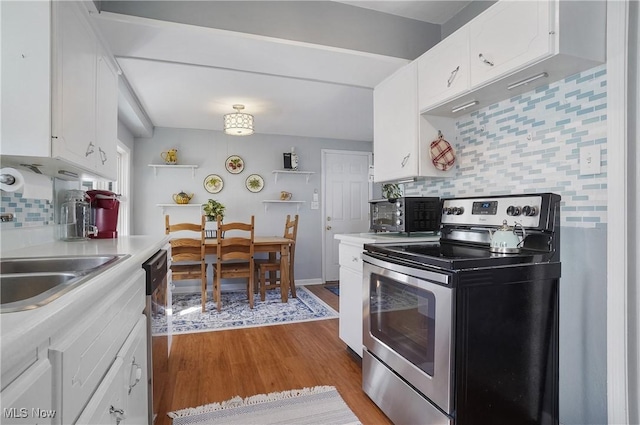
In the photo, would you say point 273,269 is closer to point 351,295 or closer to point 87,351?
point 351,295

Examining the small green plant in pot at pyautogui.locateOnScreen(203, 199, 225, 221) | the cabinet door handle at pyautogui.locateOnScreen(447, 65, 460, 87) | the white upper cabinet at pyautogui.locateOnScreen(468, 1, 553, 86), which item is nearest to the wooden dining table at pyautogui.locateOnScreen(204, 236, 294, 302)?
the small green plant in pot at pyautogui.locateOnScreen(203, 199, 225, 221)

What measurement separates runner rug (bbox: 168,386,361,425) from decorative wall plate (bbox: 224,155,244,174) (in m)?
3.34

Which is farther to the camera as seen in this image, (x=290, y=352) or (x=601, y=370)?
(x=290, y=352)

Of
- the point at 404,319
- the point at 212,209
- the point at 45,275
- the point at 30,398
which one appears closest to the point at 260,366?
the point at 404,319

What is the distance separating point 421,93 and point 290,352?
2.07 meters

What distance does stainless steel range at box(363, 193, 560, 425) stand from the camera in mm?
1353

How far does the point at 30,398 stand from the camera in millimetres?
506

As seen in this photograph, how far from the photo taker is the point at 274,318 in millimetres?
3391

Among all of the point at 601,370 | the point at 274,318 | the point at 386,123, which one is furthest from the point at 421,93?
the point at 274,318

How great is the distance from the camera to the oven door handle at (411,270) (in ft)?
4.50

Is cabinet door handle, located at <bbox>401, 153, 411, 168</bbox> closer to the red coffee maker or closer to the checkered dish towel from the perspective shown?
the checkered dish towel

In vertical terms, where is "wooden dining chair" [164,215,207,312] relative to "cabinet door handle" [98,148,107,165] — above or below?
below

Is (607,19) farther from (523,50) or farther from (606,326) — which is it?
(606,326)

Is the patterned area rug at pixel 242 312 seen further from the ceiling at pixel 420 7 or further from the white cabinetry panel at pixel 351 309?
the ceiling at pixel 420 7
